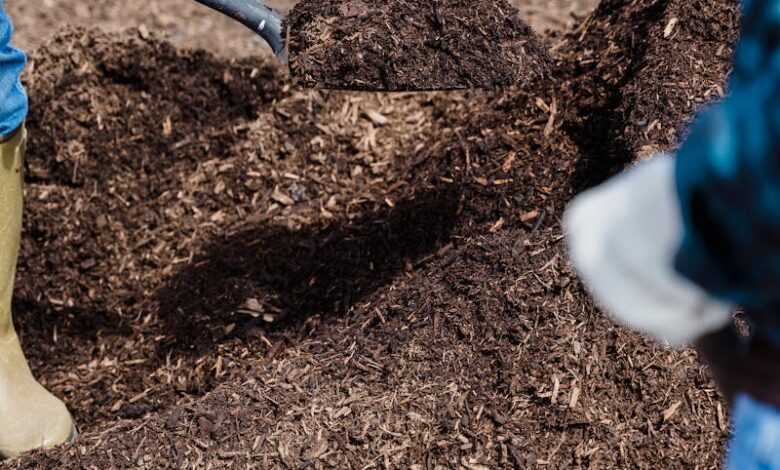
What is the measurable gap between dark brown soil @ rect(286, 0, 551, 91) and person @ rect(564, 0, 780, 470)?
155 centimetres

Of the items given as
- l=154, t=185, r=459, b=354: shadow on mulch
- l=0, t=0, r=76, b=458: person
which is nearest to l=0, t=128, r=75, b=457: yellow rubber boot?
l=0, t=0, r=76, b=458: person

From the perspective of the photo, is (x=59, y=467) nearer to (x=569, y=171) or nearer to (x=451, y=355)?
(x=451, y=355)

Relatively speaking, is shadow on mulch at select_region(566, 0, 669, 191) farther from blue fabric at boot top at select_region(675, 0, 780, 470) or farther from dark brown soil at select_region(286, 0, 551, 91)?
blue fabric at boot top at select_region(675, 0, 780, 470)

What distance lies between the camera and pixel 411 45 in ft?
8.48

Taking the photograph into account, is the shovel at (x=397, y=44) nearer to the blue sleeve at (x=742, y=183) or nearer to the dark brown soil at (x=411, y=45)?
the dark brown soil at (x=411, y=45)

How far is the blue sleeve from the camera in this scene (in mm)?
891

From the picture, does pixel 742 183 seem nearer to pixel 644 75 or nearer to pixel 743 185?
pixel 743 185

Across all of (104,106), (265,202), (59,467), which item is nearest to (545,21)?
(265,202)

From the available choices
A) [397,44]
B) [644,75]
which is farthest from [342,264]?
[644,75]

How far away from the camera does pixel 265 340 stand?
2.72 meters

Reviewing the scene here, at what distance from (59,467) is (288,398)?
54cm

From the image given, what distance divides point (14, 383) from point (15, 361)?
6 cm

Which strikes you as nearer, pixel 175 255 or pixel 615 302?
pixel 615 302

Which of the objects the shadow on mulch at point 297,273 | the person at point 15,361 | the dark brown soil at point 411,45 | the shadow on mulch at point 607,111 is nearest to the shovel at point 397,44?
the dark brown soil at point 411,45
